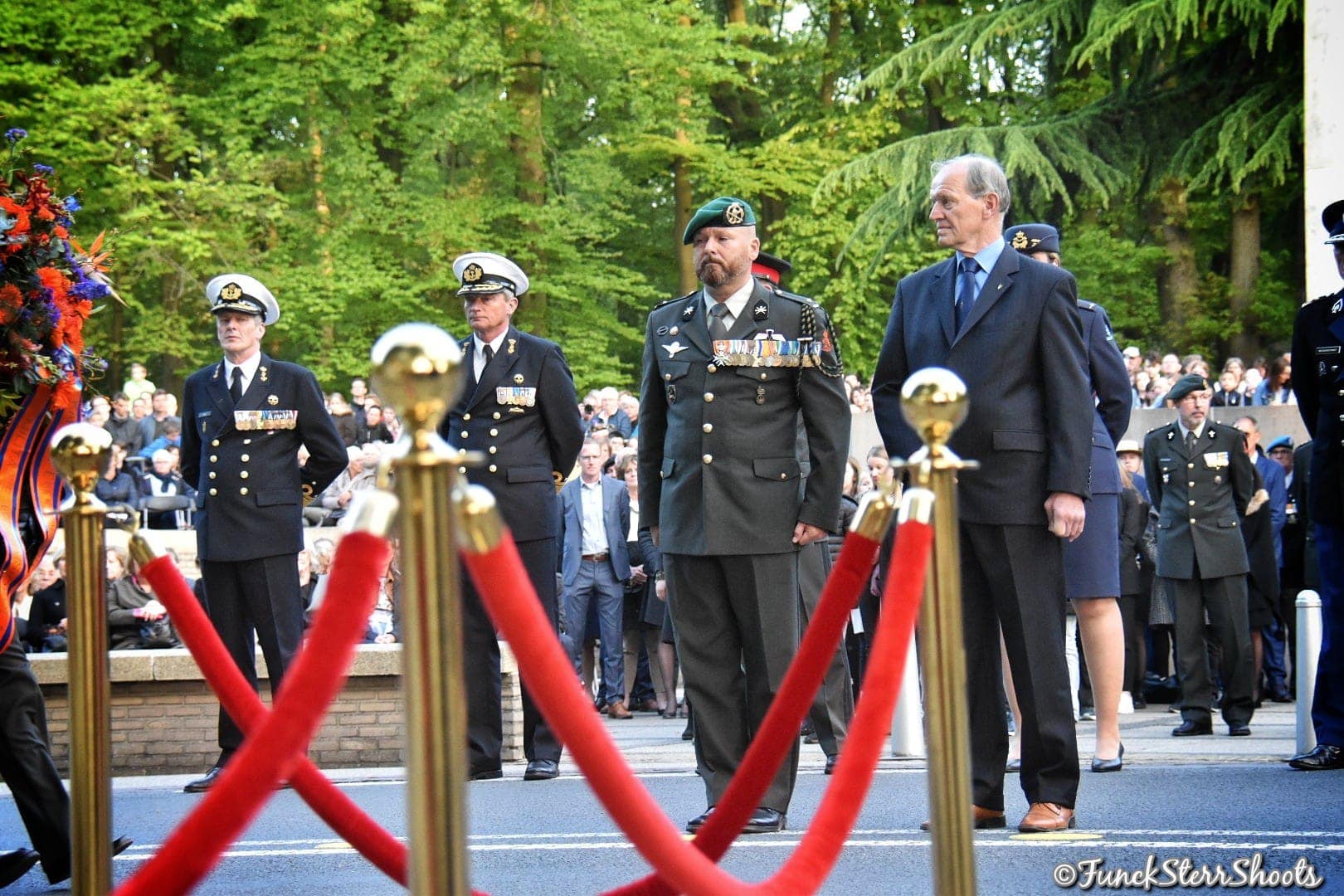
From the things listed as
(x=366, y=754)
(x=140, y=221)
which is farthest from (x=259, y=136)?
(x=366, y=754)

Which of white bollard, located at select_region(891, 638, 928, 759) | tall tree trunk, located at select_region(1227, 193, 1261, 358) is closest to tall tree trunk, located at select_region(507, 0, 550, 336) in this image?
tall tree trunk, located at select_region(1227, 193, 1261, 358)

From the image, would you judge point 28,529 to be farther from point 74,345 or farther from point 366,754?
point 366,754

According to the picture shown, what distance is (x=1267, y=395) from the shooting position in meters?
20.1

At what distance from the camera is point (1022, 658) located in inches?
257

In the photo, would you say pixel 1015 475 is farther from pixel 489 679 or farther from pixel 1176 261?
pixel 1176 261

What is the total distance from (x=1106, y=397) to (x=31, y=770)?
5.19 meters

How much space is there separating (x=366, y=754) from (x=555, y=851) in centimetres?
470

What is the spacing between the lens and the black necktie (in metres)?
7.16

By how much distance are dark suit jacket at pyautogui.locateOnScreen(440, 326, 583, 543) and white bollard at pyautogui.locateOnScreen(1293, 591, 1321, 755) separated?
3.86 metres

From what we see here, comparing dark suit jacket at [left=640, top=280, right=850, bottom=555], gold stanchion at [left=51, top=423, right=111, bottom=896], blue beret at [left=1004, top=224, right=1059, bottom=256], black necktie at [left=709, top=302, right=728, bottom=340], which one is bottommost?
gold stanchion at [left=51, top=423, right=111, bottom=896]

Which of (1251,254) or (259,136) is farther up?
(259,136)

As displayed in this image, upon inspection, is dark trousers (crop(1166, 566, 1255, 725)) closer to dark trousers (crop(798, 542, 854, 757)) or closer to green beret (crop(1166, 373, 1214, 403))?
green beret (crop(1166, 373, 1214, 403))

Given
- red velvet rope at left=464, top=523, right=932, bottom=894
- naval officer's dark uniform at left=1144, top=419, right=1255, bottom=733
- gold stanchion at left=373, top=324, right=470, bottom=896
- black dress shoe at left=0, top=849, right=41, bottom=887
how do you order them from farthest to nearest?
naval officer's dark uniform at left=1144, top=419, right=1255, bottom=733 < black dress shoe at left=0, top=849, right=41, bottom=887 < red velvet rope at left=464, top=523, right=932, bottom=894 < gold stanchion at left=373, top=324, right=470, bottom=896

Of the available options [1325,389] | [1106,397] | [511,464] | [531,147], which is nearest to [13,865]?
[511,464]
